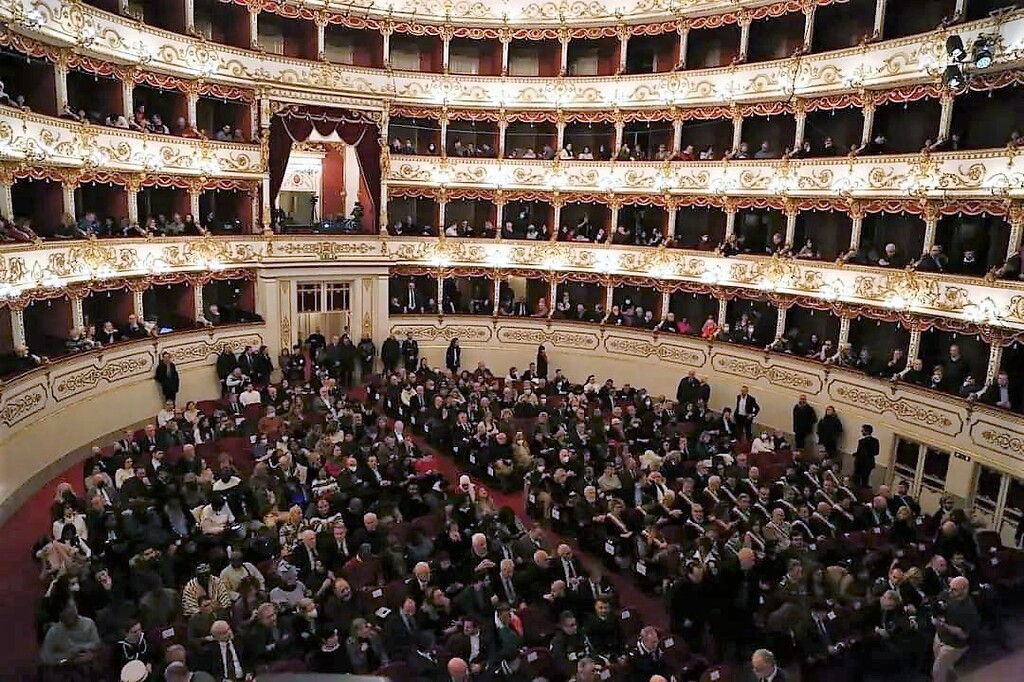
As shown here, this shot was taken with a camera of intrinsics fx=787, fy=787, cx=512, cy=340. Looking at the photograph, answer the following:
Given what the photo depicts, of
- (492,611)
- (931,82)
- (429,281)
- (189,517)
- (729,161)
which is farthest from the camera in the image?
(429,281)

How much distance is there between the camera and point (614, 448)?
52.6ft

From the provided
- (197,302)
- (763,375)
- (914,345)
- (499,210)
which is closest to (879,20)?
(914,345)

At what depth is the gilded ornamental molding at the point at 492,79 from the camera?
51.2ft

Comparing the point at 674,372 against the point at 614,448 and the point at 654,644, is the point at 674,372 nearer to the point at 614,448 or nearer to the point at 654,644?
the point at 614,448

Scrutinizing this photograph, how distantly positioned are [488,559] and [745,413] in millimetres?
10345

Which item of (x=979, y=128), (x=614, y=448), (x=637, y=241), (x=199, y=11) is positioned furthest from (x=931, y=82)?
(x=199, y=11)

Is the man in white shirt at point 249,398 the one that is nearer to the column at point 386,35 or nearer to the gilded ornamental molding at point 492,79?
the gilded ornamental molding at point 492,79

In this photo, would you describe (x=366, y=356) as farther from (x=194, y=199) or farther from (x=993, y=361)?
(x=993, y=361)

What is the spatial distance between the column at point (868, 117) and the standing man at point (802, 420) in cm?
640


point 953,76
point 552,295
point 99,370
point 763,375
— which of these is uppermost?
point 953,76

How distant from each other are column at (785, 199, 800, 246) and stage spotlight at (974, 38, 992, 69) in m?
5.95

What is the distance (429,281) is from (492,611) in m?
17.6

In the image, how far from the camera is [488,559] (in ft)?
35.6

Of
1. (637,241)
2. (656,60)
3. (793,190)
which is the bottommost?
(637,241)
